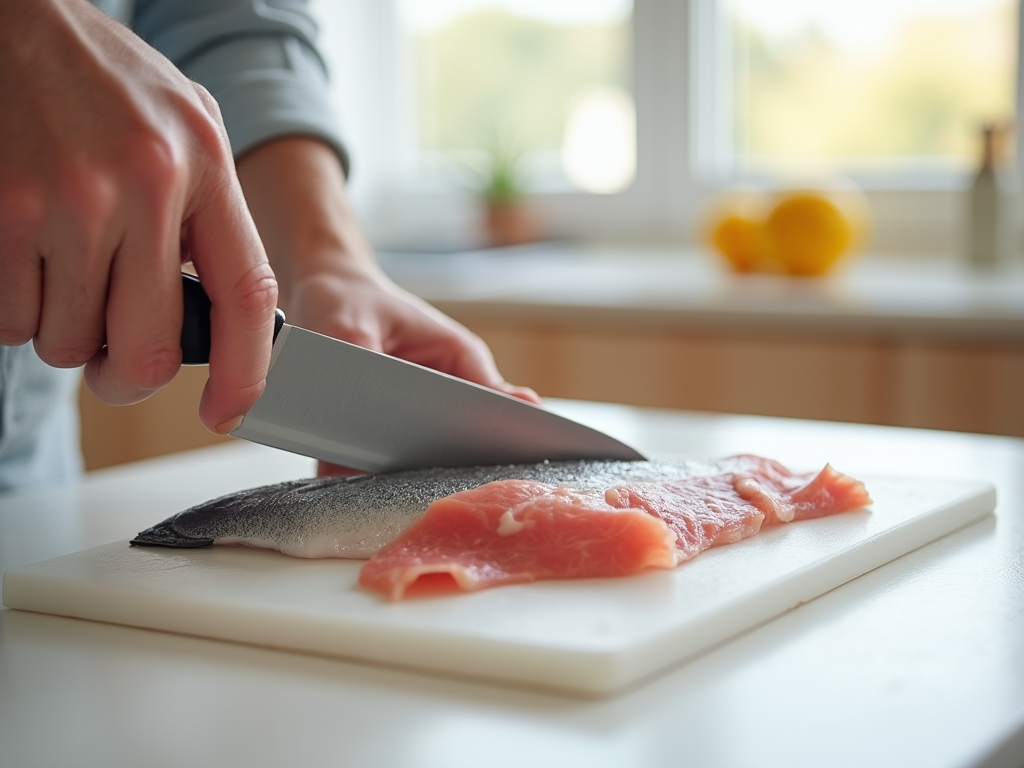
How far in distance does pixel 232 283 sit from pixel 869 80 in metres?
2.41

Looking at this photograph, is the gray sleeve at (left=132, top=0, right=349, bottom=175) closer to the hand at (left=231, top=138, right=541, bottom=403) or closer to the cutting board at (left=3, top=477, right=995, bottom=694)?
the hand at (left=231, top=138, right=541, bottom=403)

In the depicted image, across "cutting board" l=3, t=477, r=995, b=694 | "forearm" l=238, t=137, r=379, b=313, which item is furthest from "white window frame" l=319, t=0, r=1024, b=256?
"cutting board" l=3, t=477, r=995, b=694

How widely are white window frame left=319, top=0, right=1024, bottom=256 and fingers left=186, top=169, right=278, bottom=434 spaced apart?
6.59ft

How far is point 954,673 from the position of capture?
0.69 meters

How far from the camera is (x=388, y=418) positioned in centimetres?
104

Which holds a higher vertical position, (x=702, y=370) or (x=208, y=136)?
(x=208, y=136)

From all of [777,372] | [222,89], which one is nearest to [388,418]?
[222,89]

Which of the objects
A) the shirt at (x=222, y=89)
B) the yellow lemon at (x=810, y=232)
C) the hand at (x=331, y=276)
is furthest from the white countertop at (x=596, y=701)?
the yellow lemon at (x=810, y=232)

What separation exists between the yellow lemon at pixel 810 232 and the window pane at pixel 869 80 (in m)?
0.46

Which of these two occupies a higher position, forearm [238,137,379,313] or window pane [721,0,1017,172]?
window pane [721,0,1017,172]

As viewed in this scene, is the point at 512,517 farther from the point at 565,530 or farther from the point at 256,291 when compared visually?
the point at 256,291

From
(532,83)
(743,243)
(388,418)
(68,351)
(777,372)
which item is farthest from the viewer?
(532,83)

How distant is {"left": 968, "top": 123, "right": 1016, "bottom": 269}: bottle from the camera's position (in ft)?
8.16

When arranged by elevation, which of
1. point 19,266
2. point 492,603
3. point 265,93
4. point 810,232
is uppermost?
point 265,93
